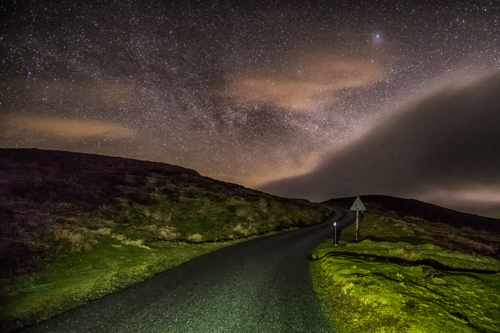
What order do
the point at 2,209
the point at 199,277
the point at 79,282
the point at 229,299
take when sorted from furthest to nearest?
the point at 2,209 < the point at 199,277 < the point at 79,282 < the point at 229,299

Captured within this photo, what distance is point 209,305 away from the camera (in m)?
6.77

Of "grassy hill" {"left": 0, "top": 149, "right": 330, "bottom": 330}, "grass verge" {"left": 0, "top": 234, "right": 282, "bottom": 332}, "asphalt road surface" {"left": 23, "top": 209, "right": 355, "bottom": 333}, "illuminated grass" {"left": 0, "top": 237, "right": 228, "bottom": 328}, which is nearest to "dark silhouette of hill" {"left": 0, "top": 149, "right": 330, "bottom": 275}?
"grassy hill" {"left": 0, "top": 149, "right": 330, "bottom": 330}

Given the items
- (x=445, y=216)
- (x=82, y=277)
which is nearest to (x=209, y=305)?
(x=82, y=277)

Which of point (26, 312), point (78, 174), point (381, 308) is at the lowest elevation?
point (26, 312)

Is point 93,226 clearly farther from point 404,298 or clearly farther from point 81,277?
point 404,298

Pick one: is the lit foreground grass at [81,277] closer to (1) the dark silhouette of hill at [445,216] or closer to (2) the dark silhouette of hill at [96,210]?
(2) the dark silhouette of hill at [96,210]

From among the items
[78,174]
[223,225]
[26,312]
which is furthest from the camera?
[78,174]

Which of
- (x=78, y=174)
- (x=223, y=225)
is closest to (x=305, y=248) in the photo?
(x=223, y=225)

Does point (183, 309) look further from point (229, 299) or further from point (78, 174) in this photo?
point (78, 174)

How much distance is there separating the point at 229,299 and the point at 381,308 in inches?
158

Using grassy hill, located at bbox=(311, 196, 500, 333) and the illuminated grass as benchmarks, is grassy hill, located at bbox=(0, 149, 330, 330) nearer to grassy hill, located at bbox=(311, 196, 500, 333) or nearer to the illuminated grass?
the illuminated grass

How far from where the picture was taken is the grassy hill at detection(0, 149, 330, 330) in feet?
25.9

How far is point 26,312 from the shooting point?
6.29 metres

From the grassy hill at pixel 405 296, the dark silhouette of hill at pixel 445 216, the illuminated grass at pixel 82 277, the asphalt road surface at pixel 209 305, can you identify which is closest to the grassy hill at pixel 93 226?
the illuminated grass at pixel 82 277
